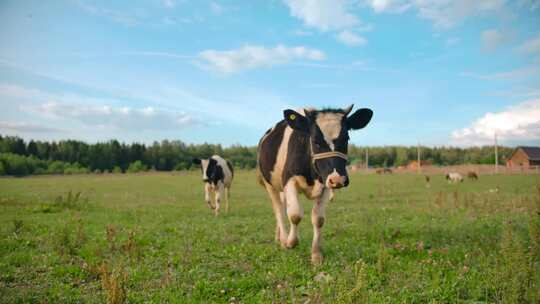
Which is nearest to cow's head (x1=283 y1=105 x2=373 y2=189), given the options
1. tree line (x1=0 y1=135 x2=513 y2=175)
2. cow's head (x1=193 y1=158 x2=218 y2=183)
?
cow's head (x1=193 y1=158 x2=218 y2=183)

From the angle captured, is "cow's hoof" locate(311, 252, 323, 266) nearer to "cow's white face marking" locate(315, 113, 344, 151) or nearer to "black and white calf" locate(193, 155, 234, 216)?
"cow's white face marking" locate(315, 113, 344, 151)

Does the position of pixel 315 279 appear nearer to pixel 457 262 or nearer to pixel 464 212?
pixel 457 262

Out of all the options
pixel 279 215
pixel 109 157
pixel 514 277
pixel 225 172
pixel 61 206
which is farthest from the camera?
pixel 109 157

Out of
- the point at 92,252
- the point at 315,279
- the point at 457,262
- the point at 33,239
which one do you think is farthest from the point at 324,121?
the point at 33,239

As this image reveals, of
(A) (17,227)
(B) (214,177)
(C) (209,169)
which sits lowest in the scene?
(A) (17,227)

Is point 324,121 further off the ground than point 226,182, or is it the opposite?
point 324,121

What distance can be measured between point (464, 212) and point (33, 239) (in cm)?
1353

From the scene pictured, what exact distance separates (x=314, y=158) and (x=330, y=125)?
1.94ft

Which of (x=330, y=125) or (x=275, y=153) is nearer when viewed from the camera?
(x=330, y=125)

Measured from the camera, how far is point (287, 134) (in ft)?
24.2

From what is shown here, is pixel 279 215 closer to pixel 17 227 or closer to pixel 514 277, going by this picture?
pixel 514 277

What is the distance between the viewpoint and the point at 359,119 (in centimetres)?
659

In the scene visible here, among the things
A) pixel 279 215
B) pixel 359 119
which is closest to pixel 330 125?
pixel 359 119

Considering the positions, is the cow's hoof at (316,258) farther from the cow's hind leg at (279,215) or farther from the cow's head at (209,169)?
the cow's head at (209,169)
